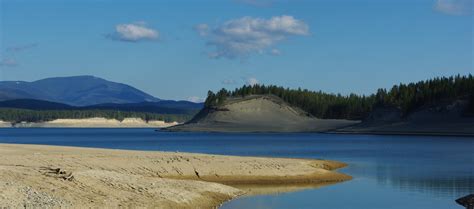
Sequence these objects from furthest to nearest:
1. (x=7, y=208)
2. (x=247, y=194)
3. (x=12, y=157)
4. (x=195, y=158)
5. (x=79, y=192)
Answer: (x=195, y=158), (x=12, y=157), (x=247, y=194), (x=79, y=192), (x=7, y=208)

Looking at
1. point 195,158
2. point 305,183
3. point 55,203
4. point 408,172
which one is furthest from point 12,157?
point 408,172

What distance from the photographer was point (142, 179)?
33281 millimetres

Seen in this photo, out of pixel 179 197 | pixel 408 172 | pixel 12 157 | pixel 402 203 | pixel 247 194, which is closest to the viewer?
pixel 179 197

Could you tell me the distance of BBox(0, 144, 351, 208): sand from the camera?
26016 millimetres

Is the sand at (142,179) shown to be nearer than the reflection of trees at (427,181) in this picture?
Yes

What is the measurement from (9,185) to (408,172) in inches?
1497

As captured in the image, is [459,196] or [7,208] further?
[459,196]

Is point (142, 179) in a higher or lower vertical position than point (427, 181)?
higher

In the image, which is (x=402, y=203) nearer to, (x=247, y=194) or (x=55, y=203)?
(x=247, y=194)

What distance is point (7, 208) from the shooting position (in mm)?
23000

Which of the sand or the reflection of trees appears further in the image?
the reflection of trees

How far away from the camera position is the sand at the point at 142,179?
2602cm

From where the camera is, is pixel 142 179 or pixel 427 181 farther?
pixel 427 181

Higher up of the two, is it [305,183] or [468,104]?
[468,104]
